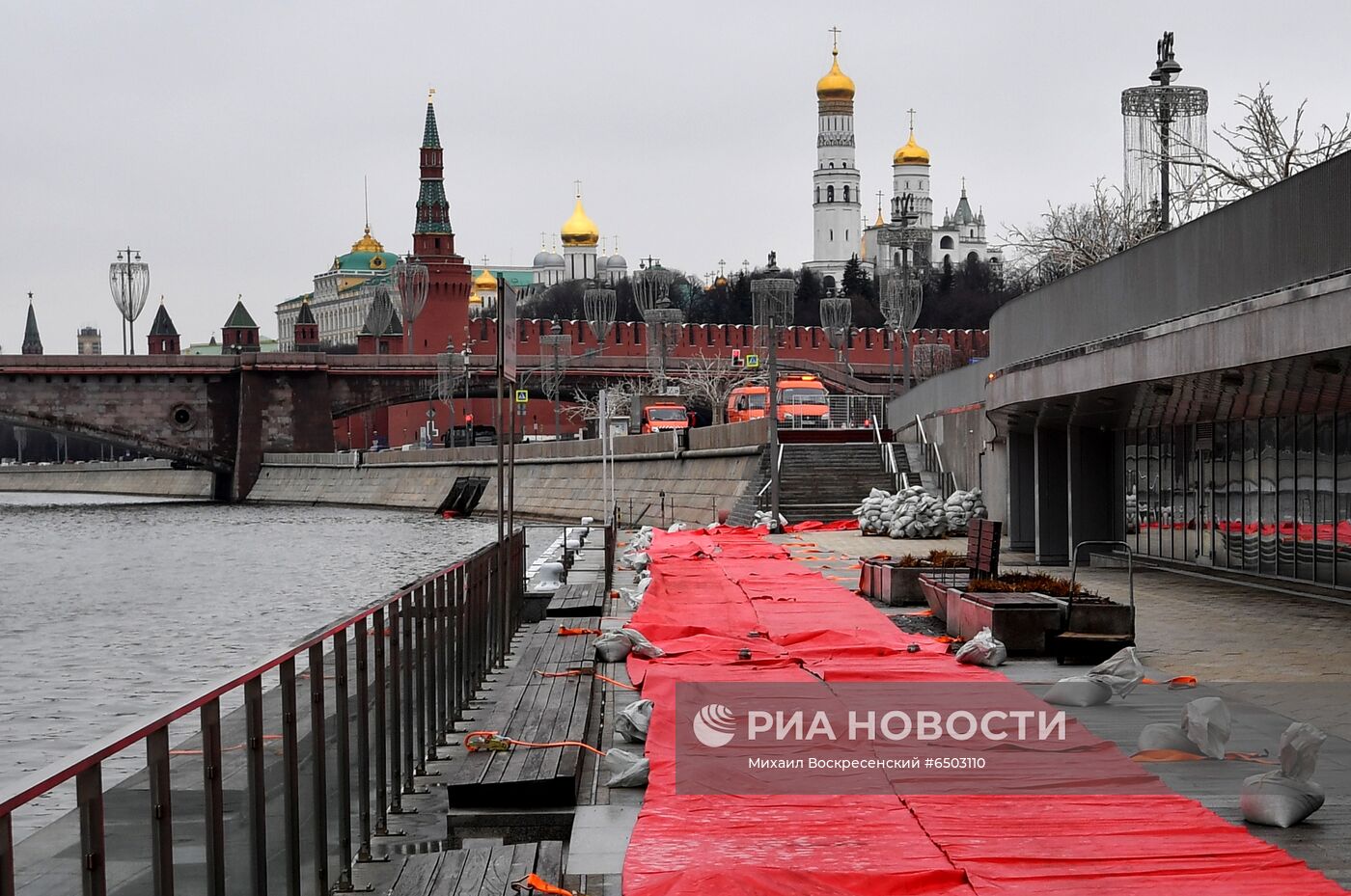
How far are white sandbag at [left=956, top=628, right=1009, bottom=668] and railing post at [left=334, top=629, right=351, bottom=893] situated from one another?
652 centimetres

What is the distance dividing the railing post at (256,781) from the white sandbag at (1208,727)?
517 centimetres

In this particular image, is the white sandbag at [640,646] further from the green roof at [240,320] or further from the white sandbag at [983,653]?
the green roof at [240,320]

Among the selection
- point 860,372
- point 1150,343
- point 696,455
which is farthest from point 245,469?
point 1150,343

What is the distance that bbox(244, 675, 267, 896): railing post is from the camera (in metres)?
4.87

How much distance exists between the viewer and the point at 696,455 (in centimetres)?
4653

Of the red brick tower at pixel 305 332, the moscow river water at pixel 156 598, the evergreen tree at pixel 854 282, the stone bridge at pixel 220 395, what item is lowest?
the moscow river water at pixel 156 598

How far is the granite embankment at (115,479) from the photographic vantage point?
3893 inches

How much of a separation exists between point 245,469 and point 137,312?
1007 centimetres

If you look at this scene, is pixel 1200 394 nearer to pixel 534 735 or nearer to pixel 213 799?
pixel 534 735

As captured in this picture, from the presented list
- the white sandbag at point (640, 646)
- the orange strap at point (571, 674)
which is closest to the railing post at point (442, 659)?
the orange strap at point (571, 674)

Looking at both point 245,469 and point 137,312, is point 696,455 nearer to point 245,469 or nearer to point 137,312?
point 245,469

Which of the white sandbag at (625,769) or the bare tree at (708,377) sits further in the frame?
the bare tree at (708,377)

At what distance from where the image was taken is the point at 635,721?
8.90 meters

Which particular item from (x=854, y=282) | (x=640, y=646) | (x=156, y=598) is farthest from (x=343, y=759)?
(x=854, y=282)
